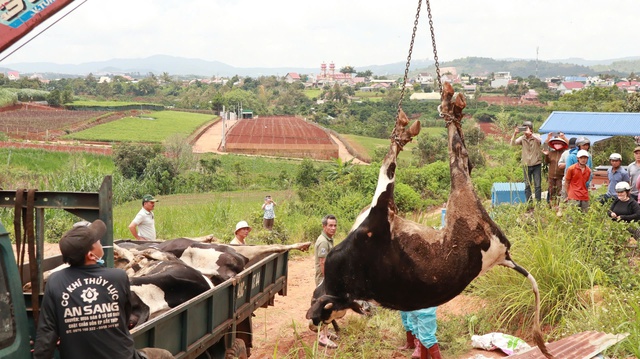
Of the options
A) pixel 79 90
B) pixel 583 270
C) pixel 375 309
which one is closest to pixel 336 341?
pixel 375 309

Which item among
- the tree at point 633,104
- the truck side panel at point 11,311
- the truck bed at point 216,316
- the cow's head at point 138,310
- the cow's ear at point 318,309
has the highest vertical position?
the tree at point 633,104

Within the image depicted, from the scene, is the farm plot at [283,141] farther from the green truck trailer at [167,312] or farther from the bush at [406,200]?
the green truck trailer at [167,312]

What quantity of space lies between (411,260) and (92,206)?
7.25ft

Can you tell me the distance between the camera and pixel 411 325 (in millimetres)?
7625

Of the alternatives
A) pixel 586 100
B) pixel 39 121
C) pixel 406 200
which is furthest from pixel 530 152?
pixel 39 121

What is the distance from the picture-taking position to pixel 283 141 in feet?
191

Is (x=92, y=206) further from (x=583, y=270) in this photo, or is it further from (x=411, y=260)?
(x=583, y=270)

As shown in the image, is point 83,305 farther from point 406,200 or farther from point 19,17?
point 406,200

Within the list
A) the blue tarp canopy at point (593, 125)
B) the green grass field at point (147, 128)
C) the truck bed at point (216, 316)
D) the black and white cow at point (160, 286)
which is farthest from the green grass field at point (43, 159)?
the black and white cow at point (160, 286)

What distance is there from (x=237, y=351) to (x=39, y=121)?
60094 mm

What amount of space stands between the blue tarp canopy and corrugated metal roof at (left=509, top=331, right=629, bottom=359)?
37.5ft

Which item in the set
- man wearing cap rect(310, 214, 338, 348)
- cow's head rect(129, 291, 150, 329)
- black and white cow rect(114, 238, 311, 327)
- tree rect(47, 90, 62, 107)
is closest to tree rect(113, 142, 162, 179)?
man wearing cap rect(310, 214, 338, 348)

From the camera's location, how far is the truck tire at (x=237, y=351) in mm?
6648

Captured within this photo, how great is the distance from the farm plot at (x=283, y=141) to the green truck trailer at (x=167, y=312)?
41107mm
